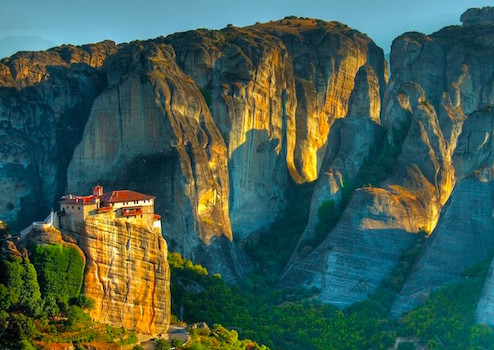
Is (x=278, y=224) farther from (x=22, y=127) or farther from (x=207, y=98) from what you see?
(x=22, y=127)

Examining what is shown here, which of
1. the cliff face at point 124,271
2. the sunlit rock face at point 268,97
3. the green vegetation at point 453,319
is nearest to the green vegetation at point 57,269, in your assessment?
the cliff face at point 124,271

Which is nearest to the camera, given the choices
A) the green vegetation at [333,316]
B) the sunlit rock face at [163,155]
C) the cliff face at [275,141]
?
the green vegetation at [333,316]

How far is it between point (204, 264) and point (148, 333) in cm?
1373

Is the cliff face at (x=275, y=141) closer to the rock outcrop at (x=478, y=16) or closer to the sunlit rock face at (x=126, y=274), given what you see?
the rock outcrop at (x=478, y=16)

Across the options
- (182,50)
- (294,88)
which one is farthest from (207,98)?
(294,88)

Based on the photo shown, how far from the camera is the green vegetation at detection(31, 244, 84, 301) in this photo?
4406cm

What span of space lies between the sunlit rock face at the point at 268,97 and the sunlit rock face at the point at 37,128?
6526mm

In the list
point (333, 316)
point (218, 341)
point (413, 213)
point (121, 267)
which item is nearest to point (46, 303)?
point (121, 267)

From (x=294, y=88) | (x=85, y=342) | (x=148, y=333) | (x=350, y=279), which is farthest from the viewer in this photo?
(x=294, y=88)

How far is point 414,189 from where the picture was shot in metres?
63.0

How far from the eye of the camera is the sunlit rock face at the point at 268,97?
6756cm

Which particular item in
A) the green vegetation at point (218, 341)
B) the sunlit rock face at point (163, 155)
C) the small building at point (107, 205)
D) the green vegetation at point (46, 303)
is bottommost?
the green vegetation at point (218, 341)

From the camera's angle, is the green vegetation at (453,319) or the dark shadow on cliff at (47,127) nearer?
the green vegetation at (453,319)

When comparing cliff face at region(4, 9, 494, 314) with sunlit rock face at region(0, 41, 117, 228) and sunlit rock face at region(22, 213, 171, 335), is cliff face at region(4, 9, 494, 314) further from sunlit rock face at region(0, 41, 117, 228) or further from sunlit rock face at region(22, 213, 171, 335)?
sunlit rock face at region(22, 213, 171, 335)
